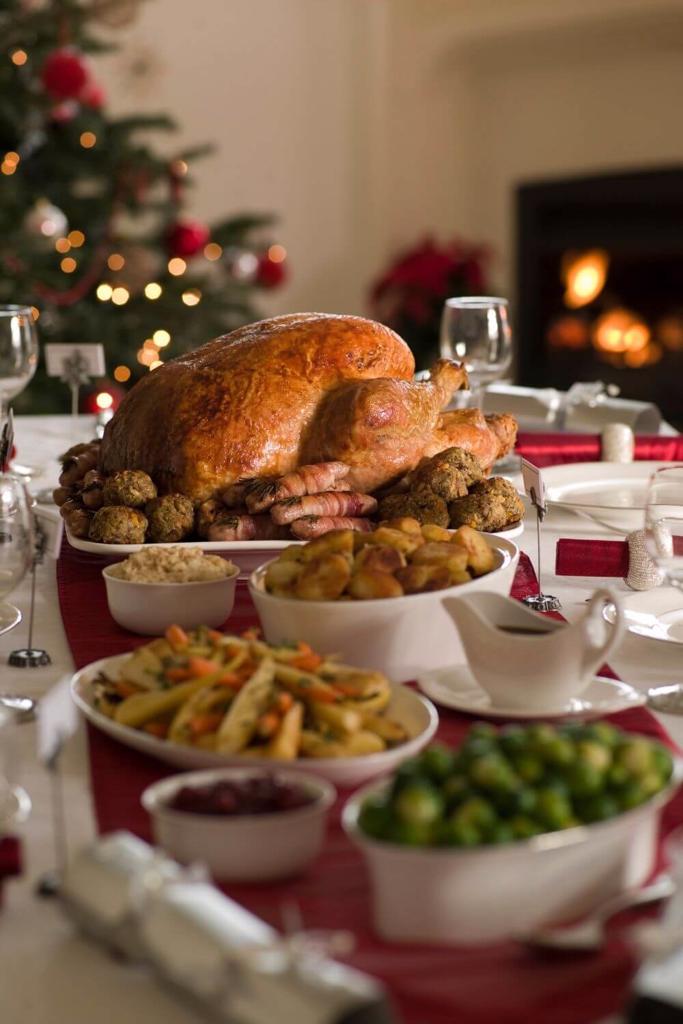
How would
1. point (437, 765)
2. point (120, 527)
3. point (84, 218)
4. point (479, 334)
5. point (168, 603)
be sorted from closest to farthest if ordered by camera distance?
point (437, 765), point (168, 603), point (120, 527), point (479, 334), point (84, 218)

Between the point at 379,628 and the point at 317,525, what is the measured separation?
446 millimetres

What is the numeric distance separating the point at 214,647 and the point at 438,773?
14.7 inches

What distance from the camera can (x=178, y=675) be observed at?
112 centimetres

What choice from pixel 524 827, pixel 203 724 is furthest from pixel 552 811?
pixel 203 724

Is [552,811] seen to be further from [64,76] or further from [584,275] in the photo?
[584,275]

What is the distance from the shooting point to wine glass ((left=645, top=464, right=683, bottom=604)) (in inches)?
50.4

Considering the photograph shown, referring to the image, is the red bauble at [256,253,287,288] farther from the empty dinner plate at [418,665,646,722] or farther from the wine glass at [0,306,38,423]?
the empty dinner plate at [418,665,646,722]

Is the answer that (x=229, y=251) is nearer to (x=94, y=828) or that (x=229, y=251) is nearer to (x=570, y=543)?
(x=570, y=543)

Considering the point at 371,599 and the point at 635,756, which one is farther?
the point at 371,599

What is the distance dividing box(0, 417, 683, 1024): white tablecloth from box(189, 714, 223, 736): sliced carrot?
0.35 feet

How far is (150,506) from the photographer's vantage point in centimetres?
176

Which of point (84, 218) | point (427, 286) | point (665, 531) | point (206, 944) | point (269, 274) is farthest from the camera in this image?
point (427, 286)

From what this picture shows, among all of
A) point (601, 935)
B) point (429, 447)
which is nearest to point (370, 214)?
point (429, 447)

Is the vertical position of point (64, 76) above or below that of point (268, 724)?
above
